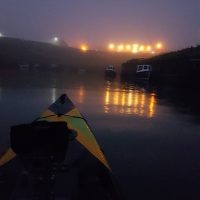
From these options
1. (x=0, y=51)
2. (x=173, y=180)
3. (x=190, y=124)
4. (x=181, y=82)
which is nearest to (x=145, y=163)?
(x=173, y=180)

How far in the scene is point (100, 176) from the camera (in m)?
8.61

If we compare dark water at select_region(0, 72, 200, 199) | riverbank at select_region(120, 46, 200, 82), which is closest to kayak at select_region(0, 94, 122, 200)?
dark water at select_region(0, 72, 200, 199)

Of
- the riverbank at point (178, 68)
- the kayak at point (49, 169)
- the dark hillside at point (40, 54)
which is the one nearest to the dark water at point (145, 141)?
the kayak at point (49, 169)

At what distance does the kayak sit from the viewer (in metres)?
7.39

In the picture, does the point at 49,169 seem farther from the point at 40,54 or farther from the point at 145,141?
the point at 40,54

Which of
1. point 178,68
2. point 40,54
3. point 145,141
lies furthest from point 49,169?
point 40,54

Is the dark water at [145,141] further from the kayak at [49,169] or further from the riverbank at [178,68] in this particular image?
the riverbank at [178,68]

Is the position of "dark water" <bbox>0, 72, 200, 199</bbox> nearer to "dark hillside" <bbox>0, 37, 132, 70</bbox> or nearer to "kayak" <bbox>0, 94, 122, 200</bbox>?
"kayak" <bbox>0, 94, 122, 200</bbox>

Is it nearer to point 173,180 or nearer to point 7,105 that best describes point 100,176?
point 173,180

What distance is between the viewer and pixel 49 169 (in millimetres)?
7926

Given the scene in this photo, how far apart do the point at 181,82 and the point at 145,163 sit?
46.0m

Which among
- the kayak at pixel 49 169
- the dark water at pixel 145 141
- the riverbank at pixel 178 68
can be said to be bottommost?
the dark water at pixel 145 141

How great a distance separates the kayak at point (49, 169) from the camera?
7395 mm

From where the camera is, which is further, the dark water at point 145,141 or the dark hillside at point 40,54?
the dark hillside at point 40,54
